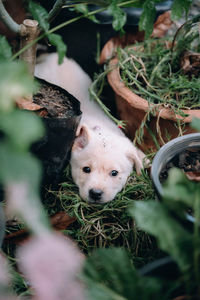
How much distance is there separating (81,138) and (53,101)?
0.86ft

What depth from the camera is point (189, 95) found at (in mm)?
2176

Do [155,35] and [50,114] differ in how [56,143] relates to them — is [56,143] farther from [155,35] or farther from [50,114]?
[155,35]

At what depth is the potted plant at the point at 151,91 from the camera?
206 centimetres

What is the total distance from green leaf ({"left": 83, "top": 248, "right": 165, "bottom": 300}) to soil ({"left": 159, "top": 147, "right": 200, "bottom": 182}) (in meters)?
0.73

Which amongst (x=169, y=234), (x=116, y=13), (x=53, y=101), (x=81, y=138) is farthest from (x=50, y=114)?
(x=169, y=234)

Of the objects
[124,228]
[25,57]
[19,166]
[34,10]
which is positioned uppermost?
[34,10]

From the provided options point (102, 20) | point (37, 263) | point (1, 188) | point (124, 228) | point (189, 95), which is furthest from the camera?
point (102, 20)

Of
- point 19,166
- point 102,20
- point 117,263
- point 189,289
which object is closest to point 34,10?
point 19,166

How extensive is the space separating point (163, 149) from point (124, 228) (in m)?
0.51

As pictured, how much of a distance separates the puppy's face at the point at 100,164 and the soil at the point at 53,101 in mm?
175

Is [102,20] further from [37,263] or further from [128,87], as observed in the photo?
[37,263]

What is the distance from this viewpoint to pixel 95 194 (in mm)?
1766

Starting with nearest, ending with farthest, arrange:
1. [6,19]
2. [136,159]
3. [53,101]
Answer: [6,19] < [53,101] < [136,159]

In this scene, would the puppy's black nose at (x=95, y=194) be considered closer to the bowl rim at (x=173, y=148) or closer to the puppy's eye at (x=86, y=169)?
the puppy's eye at (x=86, y=169)
